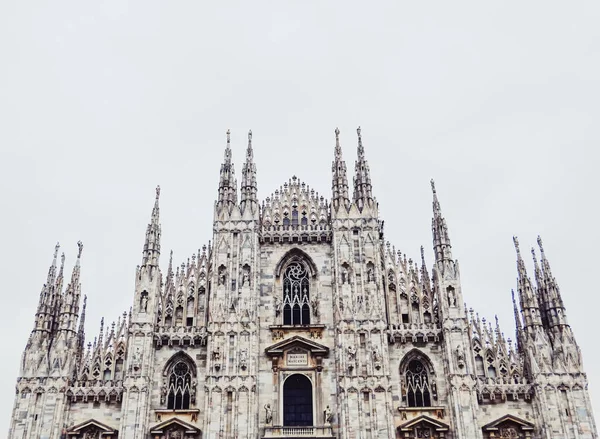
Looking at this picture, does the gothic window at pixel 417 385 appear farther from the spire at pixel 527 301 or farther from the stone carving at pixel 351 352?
the spire at pixel 527 301

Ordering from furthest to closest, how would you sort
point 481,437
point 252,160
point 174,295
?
point 252,160
point 174,295
point 481,437

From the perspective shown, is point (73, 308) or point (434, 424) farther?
point (73, 308)

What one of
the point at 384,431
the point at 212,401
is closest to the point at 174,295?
the point at 212,401

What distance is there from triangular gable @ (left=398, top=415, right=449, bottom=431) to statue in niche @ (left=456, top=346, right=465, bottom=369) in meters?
2.68

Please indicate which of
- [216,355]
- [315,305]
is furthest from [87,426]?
[315,305]

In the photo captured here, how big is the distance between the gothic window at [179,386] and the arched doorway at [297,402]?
176 inches

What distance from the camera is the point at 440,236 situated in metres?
33.8

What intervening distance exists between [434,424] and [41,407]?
1734 centimetres

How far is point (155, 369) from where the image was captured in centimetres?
3127

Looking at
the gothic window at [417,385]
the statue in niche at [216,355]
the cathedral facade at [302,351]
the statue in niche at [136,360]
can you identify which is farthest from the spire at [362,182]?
the statue in niche at [136,360]

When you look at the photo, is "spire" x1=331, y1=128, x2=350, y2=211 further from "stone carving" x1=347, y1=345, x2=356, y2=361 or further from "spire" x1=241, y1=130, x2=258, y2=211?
"stone carving" x1=347, y1=345, x2=356, y2=361

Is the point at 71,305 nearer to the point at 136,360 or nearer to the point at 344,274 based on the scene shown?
the point at 136,360

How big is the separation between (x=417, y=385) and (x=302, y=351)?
549cm

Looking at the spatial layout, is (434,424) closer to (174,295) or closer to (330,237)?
(330,237)
